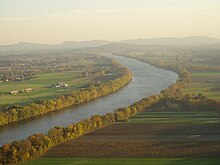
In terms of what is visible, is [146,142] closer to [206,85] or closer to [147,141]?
[147,141]

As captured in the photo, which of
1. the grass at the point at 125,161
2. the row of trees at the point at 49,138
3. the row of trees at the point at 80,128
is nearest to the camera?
the grass at the point at 125,161

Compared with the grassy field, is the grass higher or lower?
higher

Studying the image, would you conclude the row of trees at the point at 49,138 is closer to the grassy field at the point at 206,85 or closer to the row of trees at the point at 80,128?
the row of trees at the point at 80,128

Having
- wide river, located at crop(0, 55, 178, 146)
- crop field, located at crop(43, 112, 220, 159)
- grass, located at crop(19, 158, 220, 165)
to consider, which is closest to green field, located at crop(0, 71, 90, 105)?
wide river, located at crop(0, 55, 178, 146)

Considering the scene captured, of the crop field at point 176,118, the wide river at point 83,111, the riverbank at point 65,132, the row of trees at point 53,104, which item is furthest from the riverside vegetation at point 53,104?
the crop field at point 176,118

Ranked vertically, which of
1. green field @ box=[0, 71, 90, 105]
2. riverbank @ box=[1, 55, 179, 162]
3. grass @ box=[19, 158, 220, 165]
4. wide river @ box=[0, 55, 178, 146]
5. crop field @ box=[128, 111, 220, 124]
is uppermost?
riverbank @ box=[1, 55, 179, 162]

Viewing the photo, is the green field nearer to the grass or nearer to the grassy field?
the grassy field

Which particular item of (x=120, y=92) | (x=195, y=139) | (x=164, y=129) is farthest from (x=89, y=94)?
(x=195, y=139)
